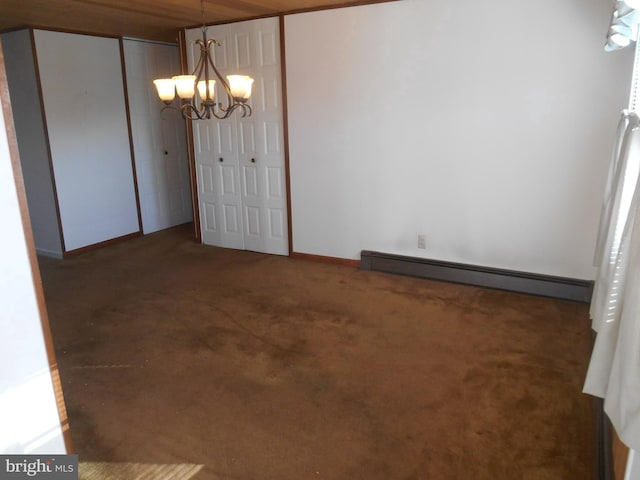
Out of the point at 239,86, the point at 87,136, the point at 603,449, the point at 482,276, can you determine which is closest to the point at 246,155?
the point at 87,136

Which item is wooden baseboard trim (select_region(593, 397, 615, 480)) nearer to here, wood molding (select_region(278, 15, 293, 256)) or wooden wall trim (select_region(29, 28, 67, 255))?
wood molding (select_region(278, 15, 293, 256))

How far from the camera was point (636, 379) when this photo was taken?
1374mm

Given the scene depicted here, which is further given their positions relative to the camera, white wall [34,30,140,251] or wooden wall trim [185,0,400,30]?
white wall [34,30,140,251]

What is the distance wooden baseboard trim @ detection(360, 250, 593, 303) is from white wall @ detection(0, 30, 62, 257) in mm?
3389

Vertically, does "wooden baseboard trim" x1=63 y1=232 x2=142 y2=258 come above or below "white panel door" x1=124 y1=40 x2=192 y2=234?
below

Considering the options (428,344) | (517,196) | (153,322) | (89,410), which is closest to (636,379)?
(428,344)

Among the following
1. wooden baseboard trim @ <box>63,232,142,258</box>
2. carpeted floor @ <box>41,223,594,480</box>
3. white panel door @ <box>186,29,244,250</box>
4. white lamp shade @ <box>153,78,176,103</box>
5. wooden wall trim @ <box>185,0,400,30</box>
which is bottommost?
carpeted floor @ <box>41,223,594,480</box>

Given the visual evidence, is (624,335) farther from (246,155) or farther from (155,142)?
(155,142)

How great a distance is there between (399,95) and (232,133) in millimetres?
1911

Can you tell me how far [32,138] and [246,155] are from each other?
7.32 ft

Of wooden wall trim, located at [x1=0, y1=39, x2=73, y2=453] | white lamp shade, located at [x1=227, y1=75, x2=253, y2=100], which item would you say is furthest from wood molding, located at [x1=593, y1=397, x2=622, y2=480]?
white lamp shade, located at [x1=227, y1=75, x2=253, y2=100]

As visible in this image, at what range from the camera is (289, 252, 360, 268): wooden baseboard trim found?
4.88 m

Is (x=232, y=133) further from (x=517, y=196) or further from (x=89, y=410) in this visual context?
(x=89, y=410)

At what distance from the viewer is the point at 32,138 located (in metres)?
5.15
